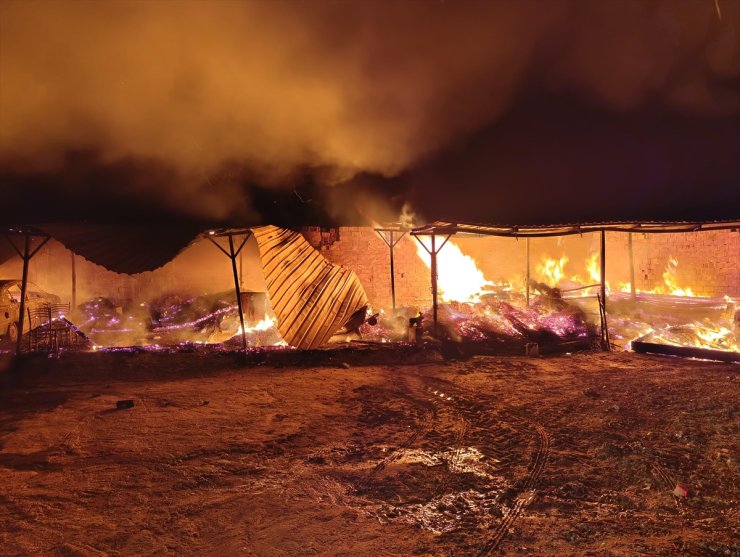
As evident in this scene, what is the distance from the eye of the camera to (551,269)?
18891 millimetres

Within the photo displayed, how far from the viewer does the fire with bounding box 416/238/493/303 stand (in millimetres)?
15445

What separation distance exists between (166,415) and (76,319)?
9854 mm

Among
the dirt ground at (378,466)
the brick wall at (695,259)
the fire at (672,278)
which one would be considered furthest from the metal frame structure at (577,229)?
the fire at (672,278)

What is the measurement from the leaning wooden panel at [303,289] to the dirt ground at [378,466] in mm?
1547

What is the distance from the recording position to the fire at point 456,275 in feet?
50.7

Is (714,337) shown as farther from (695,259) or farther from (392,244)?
(392,244)

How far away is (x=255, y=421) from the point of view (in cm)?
627

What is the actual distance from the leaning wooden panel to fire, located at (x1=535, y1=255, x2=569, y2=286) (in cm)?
1103

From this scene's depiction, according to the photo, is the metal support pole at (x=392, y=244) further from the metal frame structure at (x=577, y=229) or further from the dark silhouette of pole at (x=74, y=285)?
the dark silhouette of pole at (x=74, y=285)

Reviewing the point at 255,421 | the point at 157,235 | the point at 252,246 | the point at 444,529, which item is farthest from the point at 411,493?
the point at 252,246

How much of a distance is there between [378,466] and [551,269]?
16218mm

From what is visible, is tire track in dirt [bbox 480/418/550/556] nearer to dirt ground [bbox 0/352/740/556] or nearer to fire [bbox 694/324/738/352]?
dirt ground [bbox 0/352/740/556]

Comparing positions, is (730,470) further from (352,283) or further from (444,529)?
(352,283)

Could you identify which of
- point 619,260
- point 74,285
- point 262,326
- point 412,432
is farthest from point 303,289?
point 619,260
